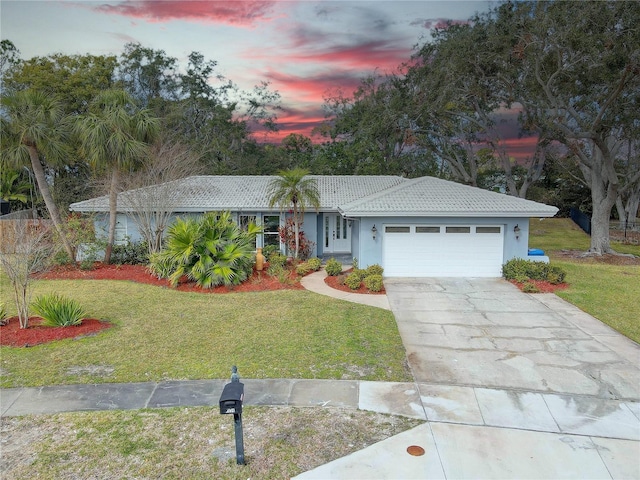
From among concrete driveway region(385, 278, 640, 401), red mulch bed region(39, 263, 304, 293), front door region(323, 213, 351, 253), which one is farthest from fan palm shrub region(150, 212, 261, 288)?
front door region(323, 213, 351, 253)

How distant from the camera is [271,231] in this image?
63.4ft

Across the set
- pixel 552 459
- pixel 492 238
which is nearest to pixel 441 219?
Answer: pixel 492 238

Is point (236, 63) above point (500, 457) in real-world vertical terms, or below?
above

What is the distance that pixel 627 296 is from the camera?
12898 millimetres

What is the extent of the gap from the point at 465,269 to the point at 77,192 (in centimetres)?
2512

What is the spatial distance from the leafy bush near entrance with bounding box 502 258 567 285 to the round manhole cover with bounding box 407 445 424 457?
33.9 feet

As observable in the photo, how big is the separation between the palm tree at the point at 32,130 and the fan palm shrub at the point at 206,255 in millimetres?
4819

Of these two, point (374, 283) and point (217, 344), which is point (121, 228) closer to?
point (374, 283)

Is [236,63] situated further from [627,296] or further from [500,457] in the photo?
[500,457]

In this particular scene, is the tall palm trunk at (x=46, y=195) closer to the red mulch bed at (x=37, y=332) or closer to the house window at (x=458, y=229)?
the red mulch bed at (x=37, y=332)

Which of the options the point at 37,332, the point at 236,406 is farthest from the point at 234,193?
the point at 236,406

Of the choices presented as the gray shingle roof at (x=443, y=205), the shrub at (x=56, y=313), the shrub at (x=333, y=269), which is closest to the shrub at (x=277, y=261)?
the shrub at (x=333, y=269)

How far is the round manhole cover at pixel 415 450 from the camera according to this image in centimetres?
514

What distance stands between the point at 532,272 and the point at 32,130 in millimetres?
17342
